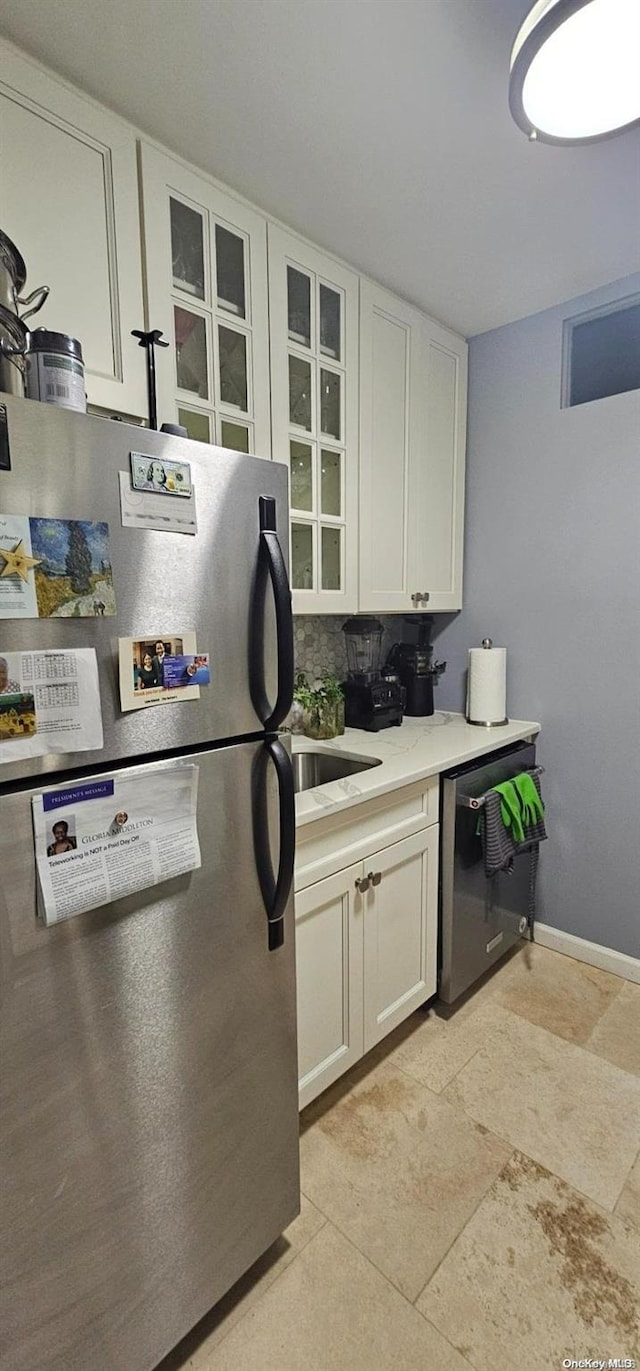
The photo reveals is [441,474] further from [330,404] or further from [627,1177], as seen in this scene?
[627,1177]

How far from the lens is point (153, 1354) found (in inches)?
37.8

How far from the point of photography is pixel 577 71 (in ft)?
3.53

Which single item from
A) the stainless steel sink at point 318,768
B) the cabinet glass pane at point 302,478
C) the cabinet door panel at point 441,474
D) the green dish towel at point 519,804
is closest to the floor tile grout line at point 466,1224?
the green dish towel at point 519,804

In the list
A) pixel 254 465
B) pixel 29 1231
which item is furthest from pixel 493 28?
pixel 29 1231

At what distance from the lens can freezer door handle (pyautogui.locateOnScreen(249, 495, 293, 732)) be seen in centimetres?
99

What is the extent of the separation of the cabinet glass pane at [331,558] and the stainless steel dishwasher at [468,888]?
740 mm

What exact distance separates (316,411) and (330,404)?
0.30 feet

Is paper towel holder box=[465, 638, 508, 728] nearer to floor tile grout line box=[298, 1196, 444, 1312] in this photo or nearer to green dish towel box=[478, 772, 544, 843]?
green dish towel box=[478, 772, 544, 843]

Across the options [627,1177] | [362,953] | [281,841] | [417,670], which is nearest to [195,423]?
[281,841]

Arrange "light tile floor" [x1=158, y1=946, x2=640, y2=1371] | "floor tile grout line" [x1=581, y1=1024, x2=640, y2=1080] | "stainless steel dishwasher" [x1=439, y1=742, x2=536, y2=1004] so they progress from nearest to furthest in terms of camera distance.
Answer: "light tile floor" [x1=158, y1=946, x2=640, y2=1371]
"floor tile grout line" [x1=581, y1=1024, x2=640, y2=1080]
"stainless steel dishwasher" [x1=439, y1=742, x2=536, y2=1004]

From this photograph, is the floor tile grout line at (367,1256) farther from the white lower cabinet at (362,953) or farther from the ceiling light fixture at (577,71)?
the ceiling light fixture at (577,71)

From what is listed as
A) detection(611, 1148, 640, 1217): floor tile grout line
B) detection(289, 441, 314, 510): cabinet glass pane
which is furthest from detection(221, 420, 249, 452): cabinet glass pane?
detection(611, 1148, 640, 1217): floor tile grout line

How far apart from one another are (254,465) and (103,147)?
896 mm

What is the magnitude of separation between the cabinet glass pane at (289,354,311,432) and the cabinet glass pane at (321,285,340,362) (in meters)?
0.12
